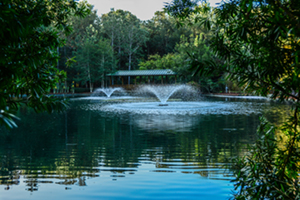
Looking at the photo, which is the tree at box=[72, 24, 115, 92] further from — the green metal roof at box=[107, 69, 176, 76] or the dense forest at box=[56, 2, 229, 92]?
the green metal roof at box=[107, 69, 176, 76]

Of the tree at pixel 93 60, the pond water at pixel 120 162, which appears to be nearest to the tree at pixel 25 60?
the pond water at pixel 120 162

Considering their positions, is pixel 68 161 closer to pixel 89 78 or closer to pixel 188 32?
pixel 89 78

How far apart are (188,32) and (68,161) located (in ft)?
166

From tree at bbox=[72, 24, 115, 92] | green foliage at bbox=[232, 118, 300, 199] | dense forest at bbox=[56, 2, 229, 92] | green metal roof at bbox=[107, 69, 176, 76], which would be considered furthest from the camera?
tree at bbox=[72, 24, 115, 92]

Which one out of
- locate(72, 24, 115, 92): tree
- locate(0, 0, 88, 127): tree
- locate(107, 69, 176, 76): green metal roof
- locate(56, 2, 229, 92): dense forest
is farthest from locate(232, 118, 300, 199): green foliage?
locate(72, 24, 115, 92): tree

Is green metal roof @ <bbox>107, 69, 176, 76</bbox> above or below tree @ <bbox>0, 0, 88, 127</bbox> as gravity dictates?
above

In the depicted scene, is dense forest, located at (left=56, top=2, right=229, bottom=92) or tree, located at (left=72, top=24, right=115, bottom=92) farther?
tree, located at (left=72, top=24, right=115, bottom=92)

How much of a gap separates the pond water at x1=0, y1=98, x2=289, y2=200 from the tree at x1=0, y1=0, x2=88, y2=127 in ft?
5.81

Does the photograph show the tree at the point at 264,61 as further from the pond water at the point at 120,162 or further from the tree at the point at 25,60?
the pond water at the point at 120,162

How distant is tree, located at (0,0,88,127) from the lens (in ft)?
6.93

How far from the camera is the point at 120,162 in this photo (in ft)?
19.6

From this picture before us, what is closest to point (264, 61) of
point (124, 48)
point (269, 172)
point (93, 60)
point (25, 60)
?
point (269, 172)

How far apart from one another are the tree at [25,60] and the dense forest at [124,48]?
99.1ft

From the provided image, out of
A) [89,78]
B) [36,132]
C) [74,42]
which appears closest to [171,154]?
[36,132]
